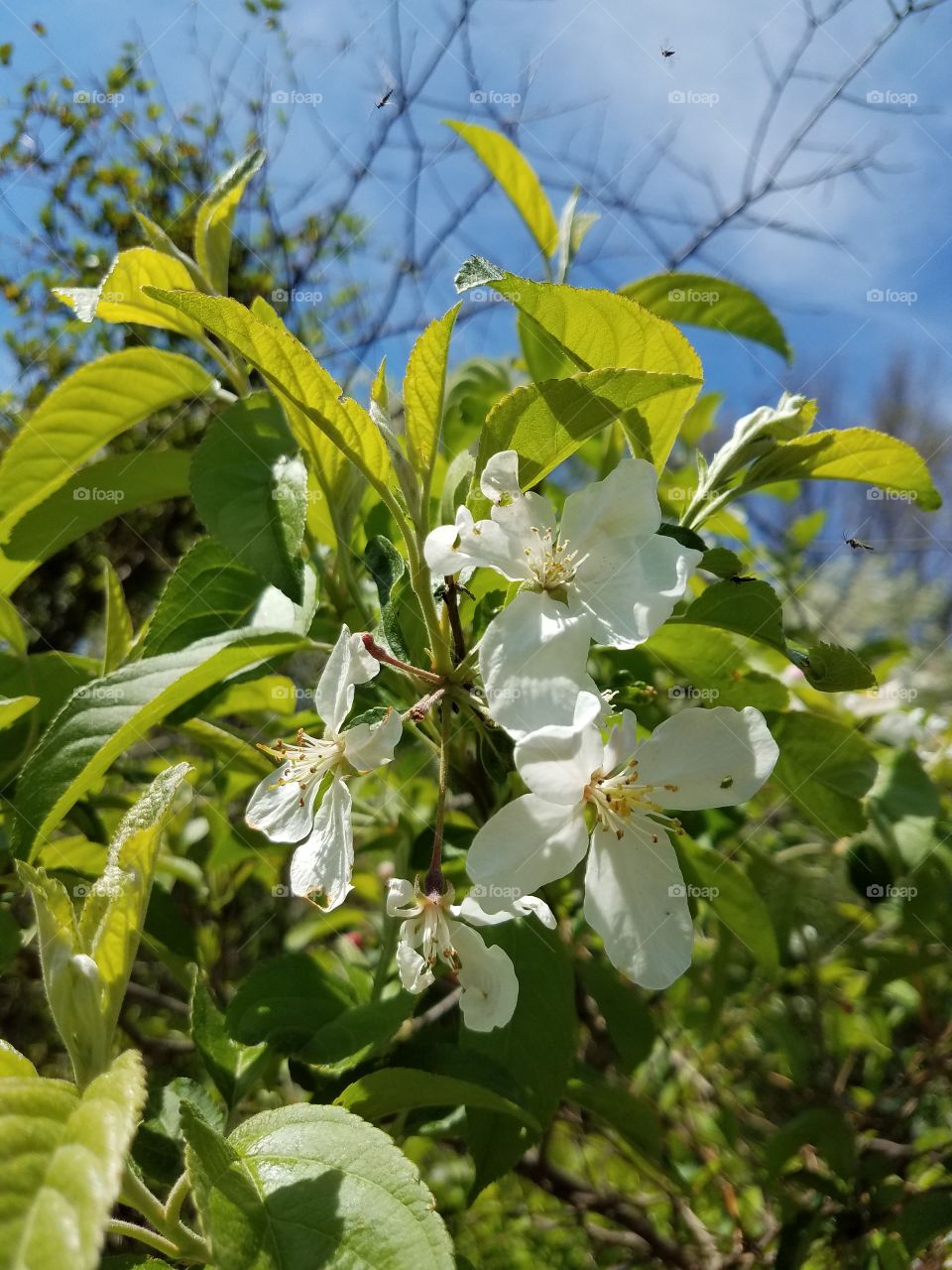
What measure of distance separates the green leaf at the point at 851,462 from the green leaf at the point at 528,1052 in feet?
2.00

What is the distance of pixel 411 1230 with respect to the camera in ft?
2.29

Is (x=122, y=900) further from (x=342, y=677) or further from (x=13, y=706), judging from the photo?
(x=13, y=706)

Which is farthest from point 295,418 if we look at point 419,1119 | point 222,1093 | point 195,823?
point 195,823

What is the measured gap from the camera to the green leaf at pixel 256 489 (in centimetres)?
101

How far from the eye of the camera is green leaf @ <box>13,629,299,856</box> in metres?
0.91

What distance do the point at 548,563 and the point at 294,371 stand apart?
0.93 feet

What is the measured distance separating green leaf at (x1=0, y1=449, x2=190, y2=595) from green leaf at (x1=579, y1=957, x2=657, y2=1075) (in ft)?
3.29

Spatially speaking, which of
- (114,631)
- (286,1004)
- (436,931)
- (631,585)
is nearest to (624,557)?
(631,585)

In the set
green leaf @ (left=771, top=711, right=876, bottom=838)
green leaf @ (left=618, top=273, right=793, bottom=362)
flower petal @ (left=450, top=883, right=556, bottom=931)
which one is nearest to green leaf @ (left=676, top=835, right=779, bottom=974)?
green leaf @ (left=771, top=711, right=876, bottom=838)

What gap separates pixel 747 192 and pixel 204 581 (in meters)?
1.94

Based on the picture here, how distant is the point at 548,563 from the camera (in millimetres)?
900

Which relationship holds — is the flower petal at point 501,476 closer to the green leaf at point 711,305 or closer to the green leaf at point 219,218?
the green leaf at point 711,305

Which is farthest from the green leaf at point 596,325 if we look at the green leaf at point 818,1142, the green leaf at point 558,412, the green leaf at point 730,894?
the green leaf at point 818,1142

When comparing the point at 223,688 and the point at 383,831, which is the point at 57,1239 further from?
the point at 383,831
